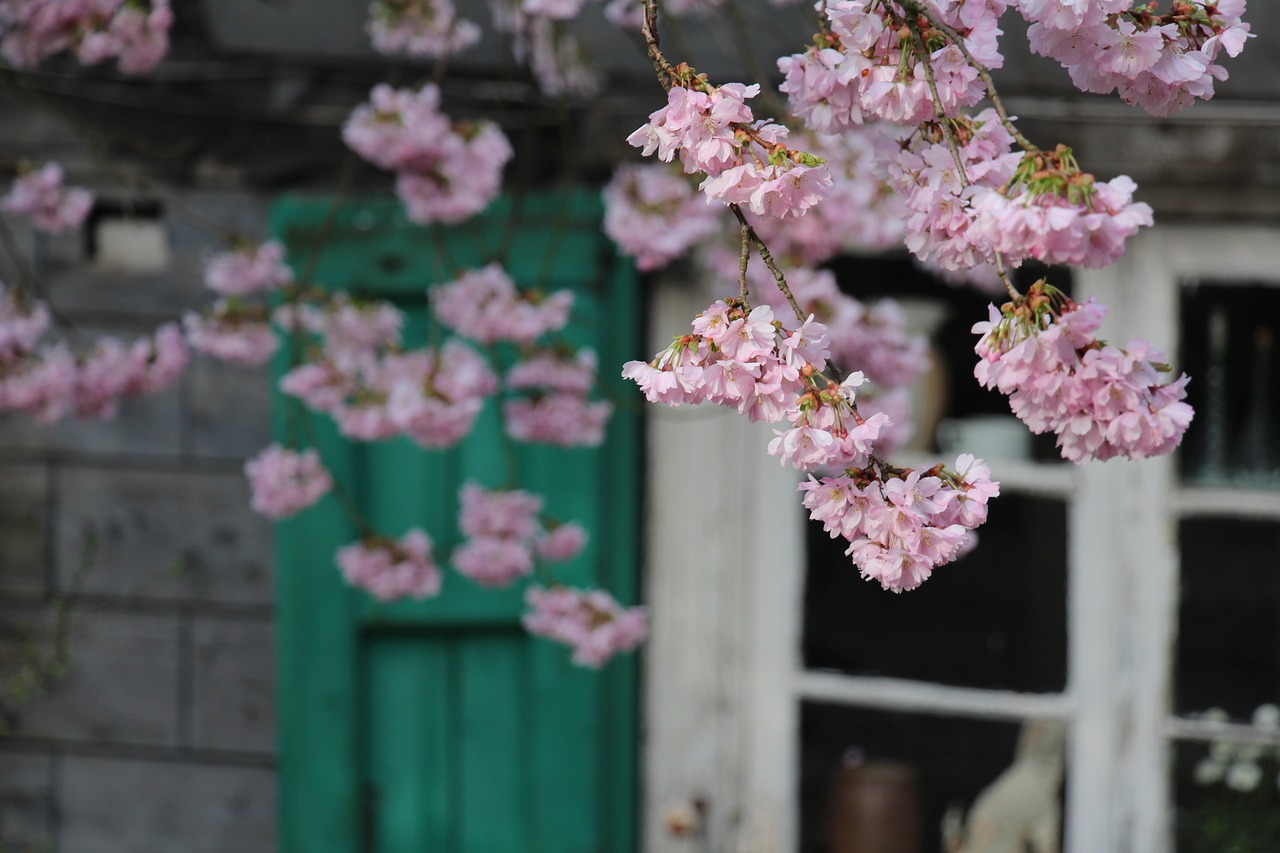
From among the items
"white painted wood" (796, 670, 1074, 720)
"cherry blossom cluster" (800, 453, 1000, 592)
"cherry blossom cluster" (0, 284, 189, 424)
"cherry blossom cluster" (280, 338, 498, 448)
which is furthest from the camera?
"white painted wood" (796, 670, 1074, 720)

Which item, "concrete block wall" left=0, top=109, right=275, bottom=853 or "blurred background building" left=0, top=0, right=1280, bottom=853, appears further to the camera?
"concrete block wall" left=0, top=109, right=275, bottom=853

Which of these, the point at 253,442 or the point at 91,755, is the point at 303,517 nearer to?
the point at 253,442

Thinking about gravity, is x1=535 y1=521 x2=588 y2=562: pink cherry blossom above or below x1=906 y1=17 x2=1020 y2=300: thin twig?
below

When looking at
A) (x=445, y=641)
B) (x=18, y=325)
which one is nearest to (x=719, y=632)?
(x=445, y=641)

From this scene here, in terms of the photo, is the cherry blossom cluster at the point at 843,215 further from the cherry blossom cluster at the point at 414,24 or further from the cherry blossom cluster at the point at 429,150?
the cherry blossom cluster at the point at 414,24

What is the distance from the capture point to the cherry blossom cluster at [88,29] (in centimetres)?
225

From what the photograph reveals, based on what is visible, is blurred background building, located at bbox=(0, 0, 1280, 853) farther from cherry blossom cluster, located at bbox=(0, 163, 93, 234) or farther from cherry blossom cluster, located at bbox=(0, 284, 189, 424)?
cherry blossom cluster, located at bbox=(0, 284, 189, 424)

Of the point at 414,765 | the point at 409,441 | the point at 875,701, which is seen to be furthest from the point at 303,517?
the point at 875,701

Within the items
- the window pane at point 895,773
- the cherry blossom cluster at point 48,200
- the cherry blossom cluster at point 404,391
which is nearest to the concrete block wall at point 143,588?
the cherry blossom cluster at point 48,200

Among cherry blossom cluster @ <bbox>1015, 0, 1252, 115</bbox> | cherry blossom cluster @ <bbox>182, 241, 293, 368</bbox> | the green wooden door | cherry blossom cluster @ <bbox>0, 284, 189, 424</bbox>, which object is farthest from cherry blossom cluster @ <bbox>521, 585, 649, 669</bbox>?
cherry blossom cluster @ <bbox>1015, 0, 1252, 115</bbox>

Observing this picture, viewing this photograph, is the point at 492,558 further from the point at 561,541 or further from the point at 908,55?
the point at 908,55

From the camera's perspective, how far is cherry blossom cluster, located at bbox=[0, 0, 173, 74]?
7.39 ft

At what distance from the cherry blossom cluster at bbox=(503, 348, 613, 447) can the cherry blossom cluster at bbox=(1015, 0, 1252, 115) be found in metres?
1.21

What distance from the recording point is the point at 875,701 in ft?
9.57
